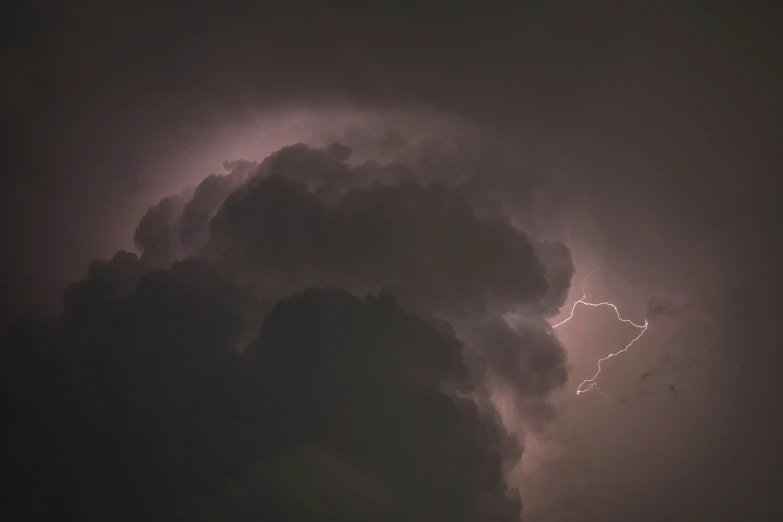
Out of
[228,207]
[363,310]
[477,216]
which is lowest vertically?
[363,310]

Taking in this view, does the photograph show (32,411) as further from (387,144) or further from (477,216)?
(477,216)

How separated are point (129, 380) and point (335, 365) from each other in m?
3.94

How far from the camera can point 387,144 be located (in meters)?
13.1

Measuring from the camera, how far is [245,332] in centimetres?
1223

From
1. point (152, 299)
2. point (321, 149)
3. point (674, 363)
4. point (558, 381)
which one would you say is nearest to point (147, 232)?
point (152, 299)

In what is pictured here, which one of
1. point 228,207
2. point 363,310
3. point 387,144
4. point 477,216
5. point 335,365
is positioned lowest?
point 335,365

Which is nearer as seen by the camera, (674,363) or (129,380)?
(129,380)

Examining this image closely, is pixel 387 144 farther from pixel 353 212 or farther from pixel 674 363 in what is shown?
pixel 674 363

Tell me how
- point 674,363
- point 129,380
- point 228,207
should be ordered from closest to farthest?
1. point 129,380
2. point 228,207
3. point 674,363

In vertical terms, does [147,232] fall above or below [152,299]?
above

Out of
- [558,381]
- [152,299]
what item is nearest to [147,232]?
[152,299]

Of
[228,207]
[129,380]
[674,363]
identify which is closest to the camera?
[129,380]

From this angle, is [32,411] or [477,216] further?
[477,216]

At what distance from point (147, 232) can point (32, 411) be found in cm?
410
